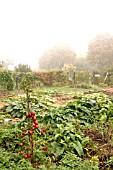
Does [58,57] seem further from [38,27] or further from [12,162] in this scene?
[12,162]

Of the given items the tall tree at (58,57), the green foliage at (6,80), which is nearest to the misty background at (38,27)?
the tall tree at (58,57)

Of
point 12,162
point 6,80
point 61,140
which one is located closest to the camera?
point 12,162

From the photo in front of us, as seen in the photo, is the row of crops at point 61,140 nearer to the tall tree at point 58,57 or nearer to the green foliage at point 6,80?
the green foliage at point 6,80

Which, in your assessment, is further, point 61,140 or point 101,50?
point 101,50

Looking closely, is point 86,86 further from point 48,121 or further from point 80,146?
point 80,146

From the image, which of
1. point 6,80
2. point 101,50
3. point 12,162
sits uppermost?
point 101,50

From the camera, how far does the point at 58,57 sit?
1644 inches

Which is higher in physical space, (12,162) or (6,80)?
(6,80)

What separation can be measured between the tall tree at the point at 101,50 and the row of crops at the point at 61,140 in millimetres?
30482

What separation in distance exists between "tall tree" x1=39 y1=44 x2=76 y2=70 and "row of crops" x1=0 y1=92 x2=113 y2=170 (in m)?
35.2

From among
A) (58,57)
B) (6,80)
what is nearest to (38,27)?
(58,57)

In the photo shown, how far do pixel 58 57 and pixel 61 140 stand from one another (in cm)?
3794

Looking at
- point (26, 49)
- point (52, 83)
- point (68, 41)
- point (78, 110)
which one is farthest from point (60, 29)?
point (78, 110)

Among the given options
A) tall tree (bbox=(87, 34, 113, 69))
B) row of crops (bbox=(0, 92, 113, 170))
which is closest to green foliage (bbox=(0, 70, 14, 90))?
row of crops (bbox=(0, 92, 113, 170))
